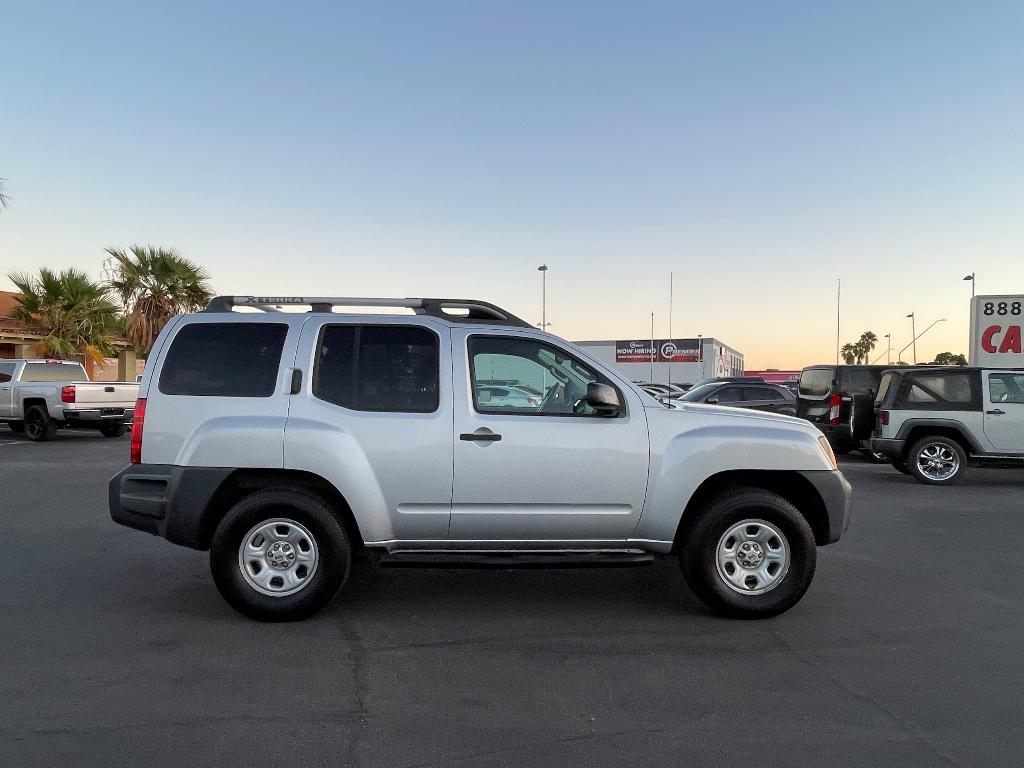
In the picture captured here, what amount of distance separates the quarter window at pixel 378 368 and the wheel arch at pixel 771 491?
1842 millimetres

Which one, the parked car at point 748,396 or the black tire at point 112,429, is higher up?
the parked car at point 748,396

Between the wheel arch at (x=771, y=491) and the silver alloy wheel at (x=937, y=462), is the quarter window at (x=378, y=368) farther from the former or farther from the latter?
the silver alloy wheel at (x=937, y=462)

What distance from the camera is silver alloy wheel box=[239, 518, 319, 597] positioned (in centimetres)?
500

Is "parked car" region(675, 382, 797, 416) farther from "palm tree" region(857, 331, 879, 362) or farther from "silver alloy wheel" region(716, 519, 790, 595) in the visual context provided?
"palm tree" region(857, 331, 879, 362)

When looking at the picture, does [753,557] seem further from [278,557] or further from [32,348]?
[32,348]

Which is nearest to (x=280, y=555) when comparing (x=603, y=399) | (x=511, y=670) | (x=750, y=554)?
(x=511, y=670)

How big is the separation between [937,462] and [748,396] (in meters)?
6.34

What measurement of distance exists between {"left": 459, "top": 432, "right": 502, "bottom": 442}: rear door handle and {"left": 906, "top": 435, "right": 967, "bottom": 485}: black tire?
9.25 metres

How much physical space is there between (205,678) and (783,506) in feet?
11.7

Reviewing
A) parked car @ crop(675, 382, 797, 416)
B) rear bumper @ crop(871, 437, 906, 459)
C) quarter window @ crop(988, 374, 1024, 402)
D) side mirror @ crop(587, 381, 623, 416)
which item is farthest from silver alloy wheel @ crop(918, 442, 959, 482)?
side mirror @ crop(587, 381, 623, 416)

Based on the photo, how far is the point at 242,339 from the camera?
521cm

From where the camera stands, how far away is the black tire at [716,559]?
509 centimetres

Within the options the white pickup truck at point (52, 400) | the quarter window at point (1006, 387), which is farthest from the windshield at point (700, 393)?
the white pickup truck at point (52, 400)

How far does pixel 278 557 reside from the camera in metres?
5.04
